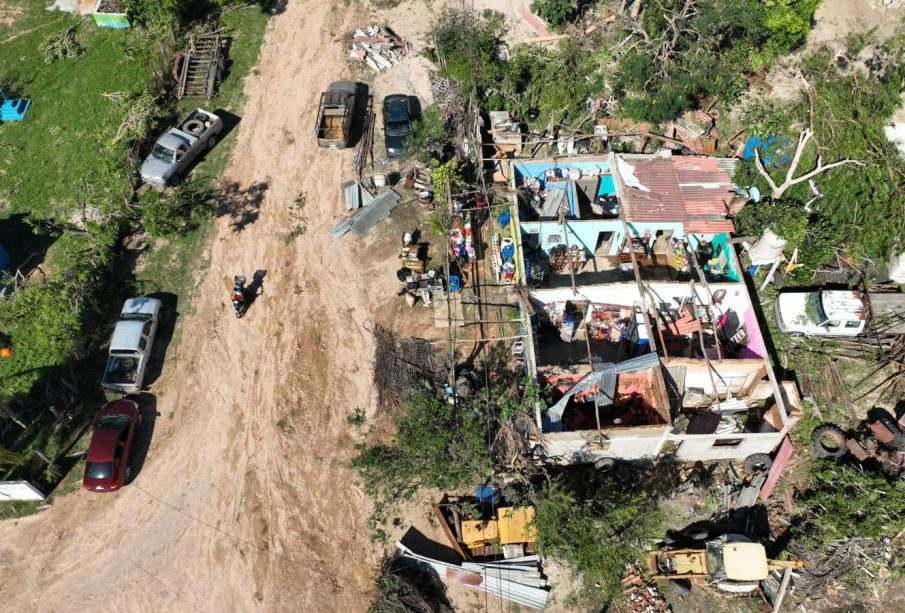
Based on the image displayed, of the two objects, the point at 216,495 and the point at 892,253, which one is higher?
the point at 892,253

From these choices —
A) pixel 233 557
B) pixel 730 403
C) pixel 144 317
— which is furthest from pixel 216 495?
pixel 730 403

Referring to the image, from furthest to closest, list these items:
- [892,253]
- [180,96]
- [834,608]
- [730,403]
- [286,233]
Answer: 1. [180,96]
2. [286,233]
3. [892,253]
4. [730,403]
5. [834,608]

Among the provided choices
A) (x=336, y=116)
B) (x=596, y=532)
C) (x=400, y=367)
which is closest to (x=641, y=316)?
(x=596, y=532)

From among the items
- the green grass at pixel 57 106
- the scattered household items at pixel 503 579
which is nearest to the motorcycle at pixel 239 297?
the green grass at pixel 57 106

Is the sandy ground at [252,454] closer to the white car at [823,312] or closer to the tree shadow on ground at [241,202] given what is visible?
the tree shadow on ground at [241,202]

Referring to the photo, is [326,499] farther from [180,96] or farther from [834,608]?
[180,96]

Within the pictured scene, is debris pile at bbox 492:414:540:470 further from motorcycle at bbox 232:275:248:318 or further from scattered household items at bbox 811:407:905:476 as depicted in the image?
motorcycle at bbox 232:275:248:318

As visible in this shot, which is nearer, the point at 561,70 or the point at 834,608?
the point at 834,608
